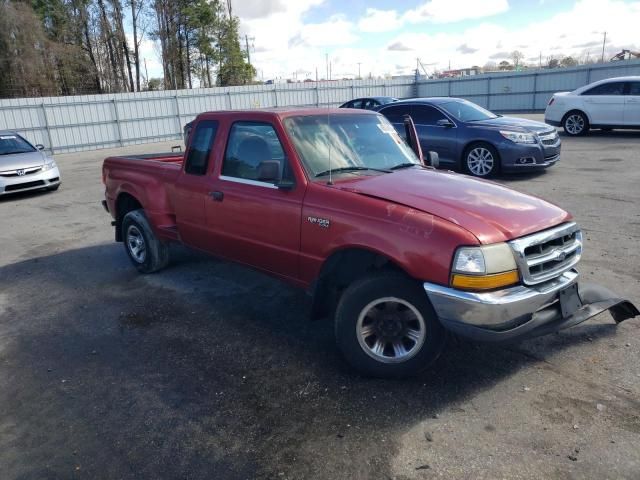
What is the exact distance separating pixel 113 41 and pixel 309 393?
3905 centimetres

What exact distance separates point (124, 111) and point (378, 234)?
24.4 meters

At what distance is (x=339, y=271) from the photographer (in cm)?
392

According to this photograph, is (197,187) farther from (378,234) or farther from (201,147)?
(378,234)

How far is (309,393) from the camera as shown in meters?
3.52

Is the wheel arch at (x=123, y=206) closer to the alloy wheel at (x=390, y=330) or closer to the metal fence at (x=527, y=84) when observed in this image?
the alloy wheel at (x=390, y=330)

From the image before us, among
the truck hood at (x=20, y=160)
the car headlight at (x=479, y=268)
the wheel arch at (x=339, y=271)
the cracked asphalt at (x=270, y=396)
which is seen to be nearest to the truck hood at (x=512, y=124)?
the cracked asphalt at (x=270, y=396)

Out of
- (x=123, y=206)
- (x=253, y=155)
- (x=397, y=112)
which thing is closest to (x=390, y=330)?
(x=253, y=155)

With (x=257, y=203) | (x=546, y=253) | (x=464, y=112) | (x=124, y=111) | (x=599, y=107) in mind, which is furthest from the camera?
(x=124, y=111)

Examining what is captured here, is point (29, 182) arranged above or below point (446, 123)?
below

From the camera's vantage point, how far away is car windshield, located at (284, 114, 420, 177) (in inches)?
162

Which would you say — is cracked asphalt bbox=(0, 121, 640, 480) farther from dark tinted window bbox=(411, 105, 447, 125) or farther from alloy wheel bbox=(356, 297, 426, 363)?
dark tinted window bbox=(411, 105, 447, 125)

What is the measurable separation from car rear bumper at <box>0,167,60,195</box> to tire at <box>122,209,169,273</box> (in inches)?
265

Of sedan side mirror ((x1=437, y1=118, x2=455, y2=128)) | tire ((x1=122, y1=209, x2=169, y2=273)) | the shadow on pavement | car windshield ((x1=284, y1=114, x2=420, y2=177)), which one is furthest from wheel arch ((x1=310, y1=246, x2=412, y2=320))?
sedan side mirror ((x1=437, y1=118, x2=455, y2=128))

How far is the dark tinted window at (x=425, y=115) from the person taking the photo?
36.7 ft
